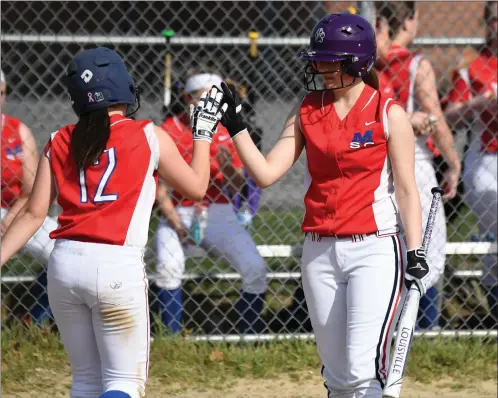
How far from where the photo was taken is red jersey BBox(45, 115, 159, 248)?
3.19 meters

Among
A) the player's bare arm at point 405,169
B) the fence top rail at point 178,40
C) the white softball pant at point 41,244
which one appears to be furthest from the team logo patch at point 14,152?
the player's bare arm at point 405,169

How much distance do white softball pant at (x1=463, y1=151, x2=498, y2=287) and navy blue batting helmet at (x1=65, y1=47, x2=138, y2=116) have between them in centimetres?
303

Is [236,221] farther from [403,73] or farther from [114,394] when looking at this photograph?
[114,394]

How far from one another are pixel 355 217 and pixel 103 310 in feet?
3.52

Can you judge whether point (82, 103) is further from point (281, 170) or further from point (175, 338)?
point (175, 338)

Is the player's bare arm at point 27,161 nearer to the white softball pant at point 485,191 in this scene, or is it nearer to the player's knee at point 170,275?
the player's knee at point 170,275

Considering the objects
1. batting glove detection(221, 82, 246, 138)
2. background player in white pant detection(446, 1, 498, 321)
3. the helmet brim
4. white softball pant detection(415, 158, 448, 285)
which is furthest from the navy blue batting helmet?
background player in white pant detection(446, 1, 498, 321)

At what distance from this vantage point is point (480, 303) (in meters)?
5.67

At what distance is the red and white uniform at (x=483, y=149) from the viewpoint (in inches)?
220

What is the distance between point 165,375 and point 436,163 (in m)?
2.36

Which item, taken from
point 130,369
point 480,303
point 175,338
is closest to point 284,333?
point 175,338

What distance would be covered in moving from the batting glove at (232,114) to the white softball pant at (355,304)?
22.4 inches

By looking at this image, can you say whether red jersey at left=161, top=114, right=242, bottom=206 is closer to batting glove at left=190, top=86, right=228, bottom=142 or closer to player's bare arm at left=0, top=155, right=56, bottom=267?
batting glove at left=190, top=86, right=228, bottom=142

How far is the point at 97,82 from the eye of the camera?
3234mm
